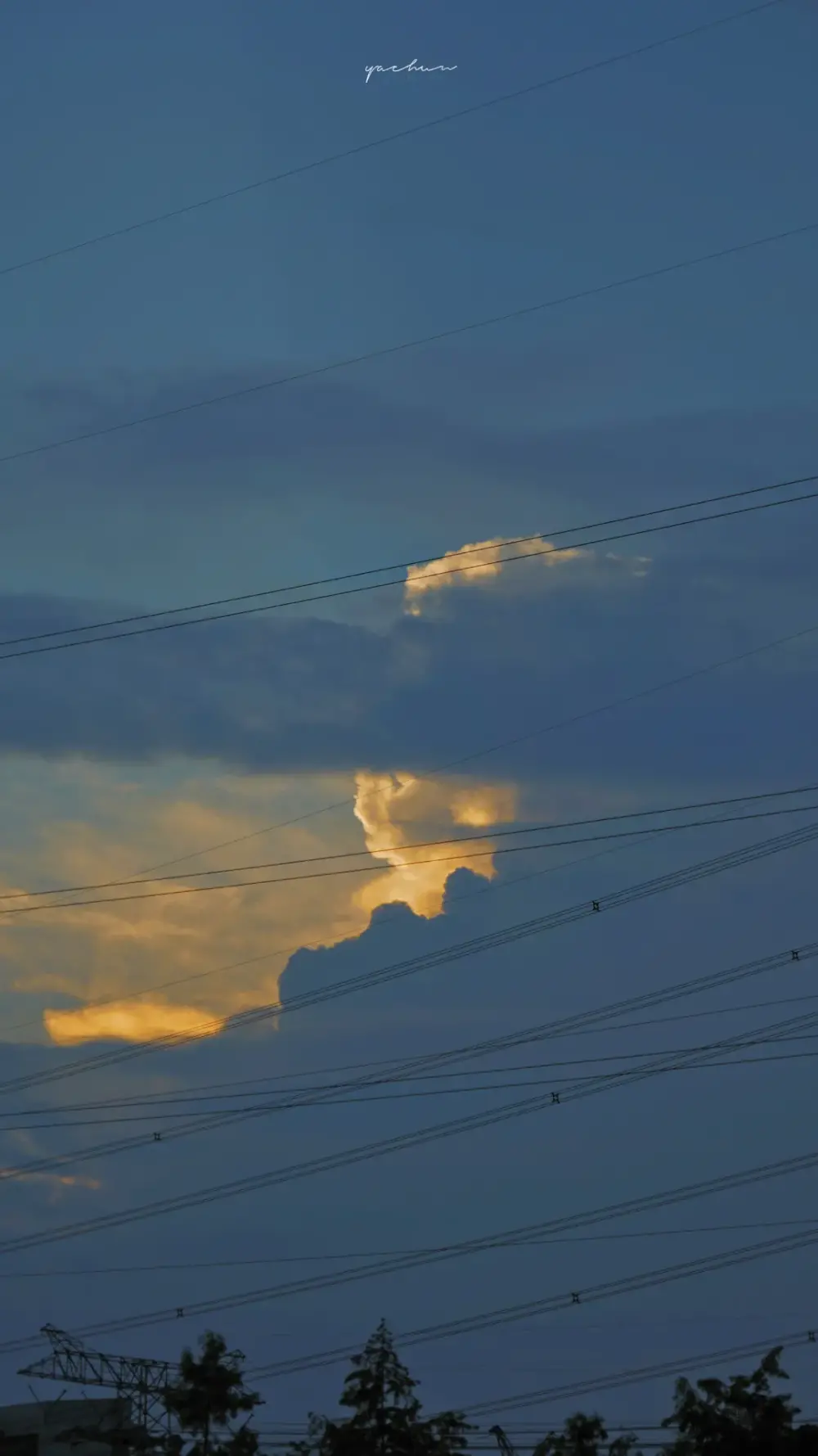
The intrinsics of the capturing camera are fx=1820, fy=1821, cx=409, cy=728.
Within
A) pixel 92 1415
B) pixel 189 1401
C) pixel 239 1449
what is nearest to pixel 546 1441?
pixel 239 1449

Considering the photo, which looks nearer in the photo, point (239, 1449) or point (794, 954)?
point (794, 954)

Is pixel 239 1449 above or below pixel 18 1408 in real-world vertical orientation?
below

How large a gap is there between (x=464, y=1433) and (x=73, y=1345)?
106 ft

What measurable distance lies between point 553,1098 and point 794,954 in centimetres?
1656

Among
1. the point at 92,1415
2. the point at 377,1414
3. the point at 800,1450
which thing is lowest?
the point at 800,1450

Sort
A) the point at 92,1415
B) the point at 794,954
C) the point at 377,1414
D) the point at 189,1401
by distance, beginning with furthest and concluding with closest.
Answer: the point at 92,1415 → the point at 189,1401 → the point at 377,1414 → the point at 794,954

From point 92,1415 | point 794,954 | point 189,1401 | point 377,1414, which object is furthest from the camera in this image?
point 92,1415

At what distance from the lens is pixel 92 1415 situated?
133125 millimetres

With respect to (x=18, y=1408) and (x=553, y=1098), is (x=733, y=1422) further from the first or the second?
(x=18, y=1408)

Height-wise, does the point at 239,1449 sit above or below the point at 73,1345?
below

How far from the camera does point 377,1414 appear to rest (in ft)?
330

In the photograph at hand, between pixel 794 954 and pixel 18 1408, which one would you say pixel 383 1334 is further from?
pixel 18 1408

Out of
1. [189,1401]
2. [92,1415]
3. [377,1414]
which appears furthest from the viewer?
[92,1415]

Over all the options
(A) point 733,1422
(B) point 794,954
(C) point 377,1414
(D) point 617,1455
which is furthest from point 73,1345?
(B) point 794,954
